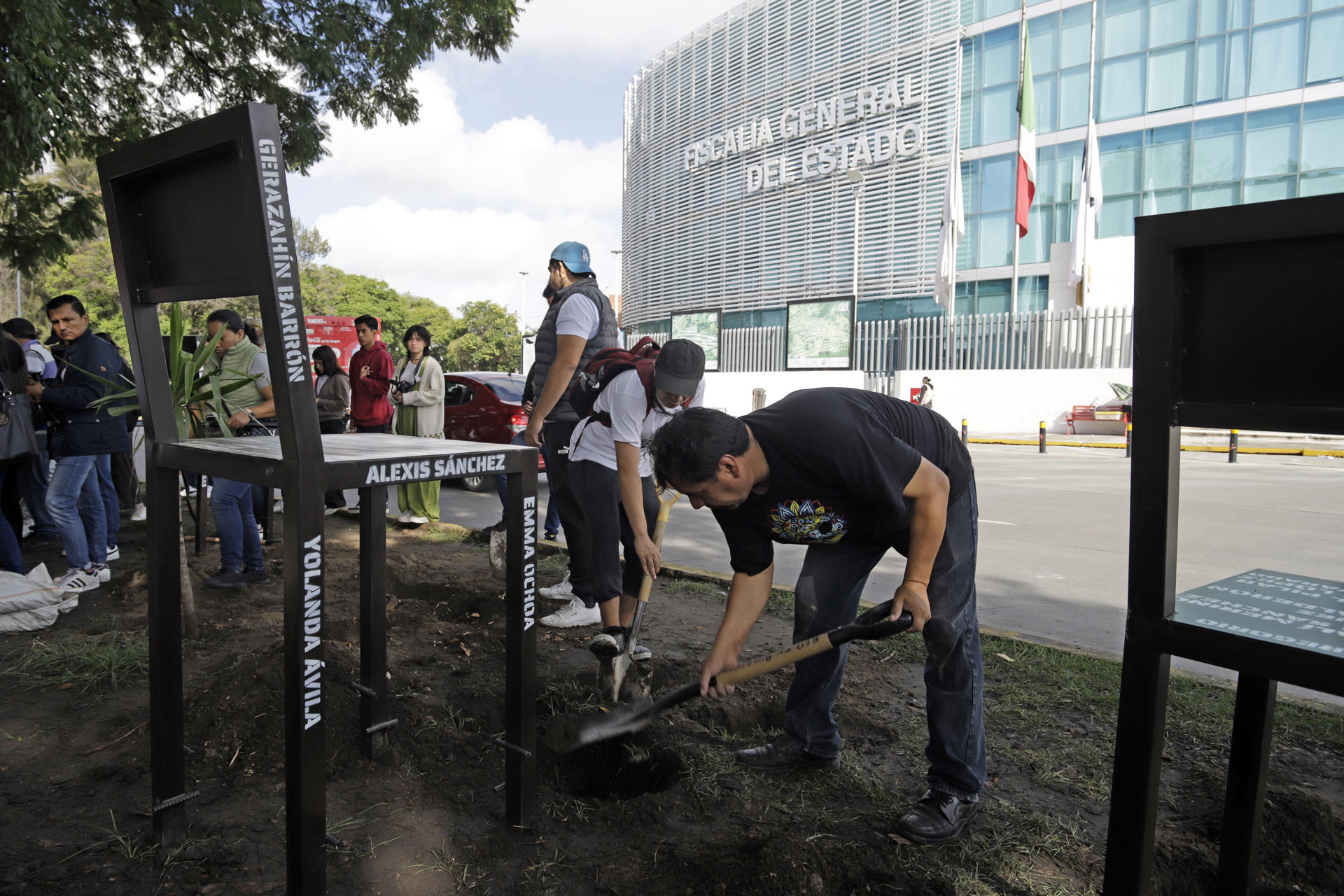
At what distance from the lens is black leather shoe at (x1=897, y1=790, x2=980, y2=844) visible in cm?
255

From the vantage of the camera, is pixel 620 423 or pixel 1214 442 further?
pixel 1214 442

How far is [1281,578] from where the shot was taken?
1907 mm

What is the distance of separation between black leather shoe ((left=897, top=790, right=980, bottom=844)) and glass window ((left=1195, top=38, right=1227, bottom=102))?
25.9 meters

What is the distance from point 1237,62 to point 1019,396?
9912mm

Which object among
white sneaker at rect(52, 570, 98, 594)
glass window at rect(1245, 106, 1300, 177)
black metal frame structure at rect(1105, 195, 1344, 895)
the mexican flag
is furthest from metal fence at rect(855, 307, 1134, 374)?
black metal frame structure at rect(1105, 195, 1344, 895)

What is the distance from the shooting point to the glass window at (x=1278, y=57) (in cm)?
2112

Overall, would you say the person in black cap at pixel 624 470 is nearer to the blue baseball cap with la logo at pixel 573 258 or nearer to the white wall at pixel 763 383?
the blue baseball cap with la logo at pixel 573 258

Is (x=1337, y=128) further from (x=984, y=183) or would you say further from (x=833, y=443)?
(x=833, y=443)

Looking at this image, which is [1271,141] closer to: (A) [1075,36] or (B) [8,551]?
(A) [1075,36]

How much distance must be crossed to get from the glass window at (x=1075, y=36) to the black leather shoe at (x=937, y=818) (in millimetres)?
26822

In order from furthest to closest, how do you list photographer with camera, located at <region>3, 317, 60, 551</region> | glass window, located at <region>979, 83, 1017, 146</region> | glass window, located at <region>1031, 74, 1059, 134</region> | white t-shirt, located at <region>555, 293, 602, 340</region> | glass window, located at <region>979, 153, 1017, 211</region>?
1. glass window, located at <region>979, 153, 1017, 211</region>
2. glass window, located at <region>979, 83, 1017, 146</region>
3. glass window, located at <region>1031, 74, 1059, 134</region>
4. photographer with camera, located at <region>3, 317, 60, 551</region>
5. white t-shirt, located at <region>555, 293, 602, 340</region>

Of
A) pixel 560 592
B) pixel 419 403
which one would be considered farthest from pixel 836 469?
pixel 419 403

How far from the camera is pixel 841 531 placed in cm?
272

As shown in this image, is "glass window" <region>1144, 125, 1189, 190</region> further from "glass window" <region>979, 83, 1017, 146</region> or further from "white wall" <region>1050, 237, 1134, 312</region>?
"glass window" <region>979, 83, 1017, 146</region>
